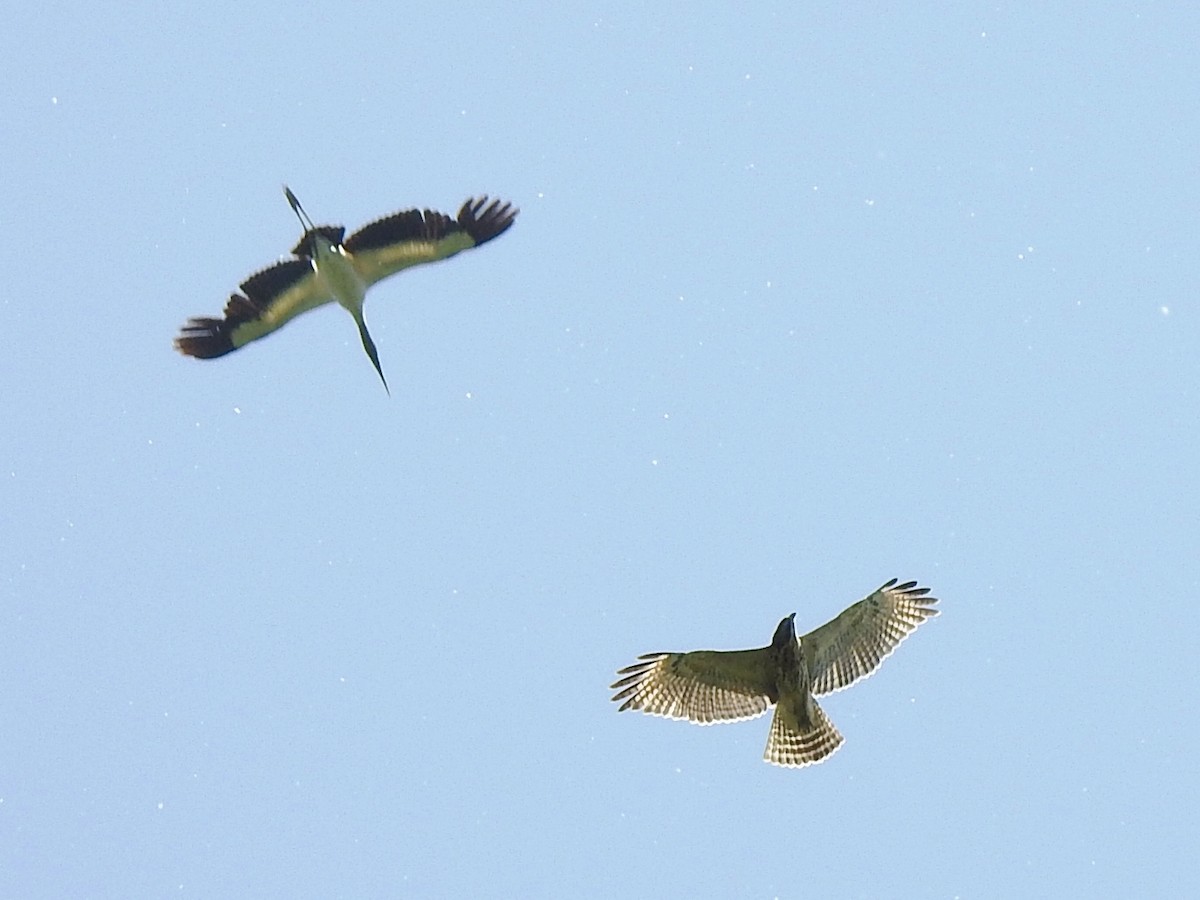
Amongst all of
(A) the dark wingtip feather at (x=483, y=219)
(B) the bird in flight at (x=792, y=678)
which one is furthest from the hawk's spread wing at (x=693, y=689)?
(A) the dark wingtip feather at (x=483, y=219)

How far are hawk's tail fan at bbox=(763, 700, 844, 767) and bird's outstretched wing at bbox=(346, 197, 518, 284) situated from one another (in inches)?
200

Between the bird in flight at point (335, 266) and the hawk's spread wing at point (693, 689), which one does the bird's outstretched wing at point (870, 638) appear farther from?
the bird in flight at point (335, 266)

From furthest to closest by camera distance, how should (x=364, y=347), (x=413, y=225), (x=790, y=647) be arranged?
(x=364, y=347), (x=413, y=225), (x=790, y=647)

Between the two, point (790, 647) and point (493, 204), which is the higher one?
point (493, 204)

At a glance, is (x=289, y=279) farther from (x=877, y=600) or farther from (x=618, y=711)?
(x=877, y=600)

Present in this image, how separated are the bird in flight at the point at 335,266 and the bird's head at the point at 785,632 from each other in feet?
15.2

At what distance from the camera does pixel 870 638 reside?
43.2ft

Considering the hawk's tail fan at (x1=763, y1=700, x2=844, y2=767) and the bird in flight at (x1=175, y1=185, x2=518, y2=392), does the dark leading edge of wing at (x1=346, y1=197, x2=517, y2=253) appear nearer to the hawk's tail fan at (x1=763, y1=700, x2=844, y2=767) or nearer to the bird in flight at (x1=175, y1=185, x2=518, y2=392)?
the bird in flight at (x1=175, y1=185, x2=518, y2=392)

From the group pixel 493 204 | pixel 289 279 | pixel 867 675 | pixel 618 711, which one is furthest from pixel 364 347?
pixel 867 675

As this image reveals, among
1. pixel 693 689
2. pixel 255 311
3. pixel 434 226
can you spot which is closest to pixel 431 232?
pixel 434 226

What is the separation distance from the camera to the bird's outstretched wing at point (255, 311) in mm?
14977

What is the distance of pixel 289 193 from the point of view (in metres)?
14.9

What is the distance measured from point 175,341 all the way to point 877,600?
7127 mm

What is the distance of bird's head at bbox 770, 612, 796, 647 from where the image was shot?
12.4 meters
